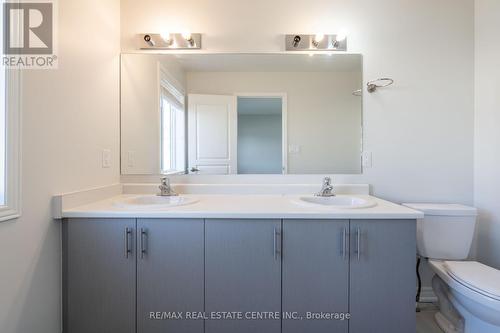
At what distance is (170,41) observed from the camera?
185 centimetres

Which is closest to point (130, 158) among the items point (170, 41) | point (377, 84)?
point (170, 41)

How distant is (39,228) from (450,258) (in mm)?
2353

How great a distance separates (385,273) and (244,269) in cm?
73

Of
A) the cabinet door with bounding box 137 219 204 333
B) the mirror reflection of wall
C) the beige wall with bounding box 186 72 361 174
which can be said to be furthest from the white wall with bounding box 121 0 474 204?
the cabinet door with bounding box 137 219 204 333

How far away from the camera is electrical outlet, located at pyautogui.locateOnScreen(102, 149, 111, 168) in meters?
1.68

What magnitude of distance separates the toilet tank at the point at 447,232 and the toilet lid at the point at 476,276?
0.33 ft

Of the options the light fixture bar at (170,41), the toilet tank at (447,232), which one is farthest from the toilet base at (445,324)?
the light fixture bar at (170,41)

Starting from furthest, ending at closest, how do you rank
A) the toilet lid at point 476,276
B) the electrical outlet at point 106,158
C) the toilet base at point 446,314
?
1. the electrical outlet at point 106,158
2. the toilet base at point 446,314
3. the toilet lid at point 476,276

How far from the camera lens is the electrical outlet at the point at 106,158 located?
1.68 m

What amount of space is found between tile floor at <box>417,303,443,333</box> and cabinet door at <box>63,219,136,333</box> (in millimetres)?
1776

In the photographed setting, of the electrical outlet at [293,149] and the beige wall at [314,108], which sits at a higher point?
the beige wall at [314,108]

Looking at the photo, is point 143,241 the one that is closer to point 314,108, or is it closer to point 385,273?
point 385,273

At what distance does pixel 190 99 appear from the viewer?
1.89 m

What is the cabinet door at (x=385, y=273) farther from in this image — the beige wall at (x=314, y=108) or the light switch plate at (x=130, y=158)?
the light switch plate at (x=130, y=158)
